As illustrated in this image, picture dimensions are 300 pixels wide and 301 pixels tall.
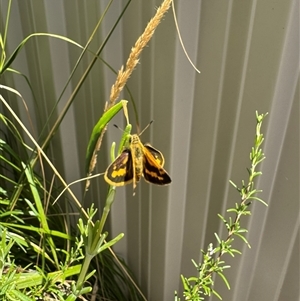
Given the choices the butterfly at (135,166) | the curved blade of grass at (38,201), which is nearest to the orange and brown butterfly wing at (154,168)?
the butterfly at (135,166)

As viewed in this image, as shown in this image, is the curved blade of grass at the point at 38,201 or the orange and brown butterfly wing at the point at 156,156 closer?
the orange and brown butterfly wing at the point at 156,156

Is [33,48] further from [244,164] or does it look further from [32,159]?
[244,164]

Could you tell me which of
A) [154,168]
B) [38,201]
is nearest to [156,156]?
[154,168]

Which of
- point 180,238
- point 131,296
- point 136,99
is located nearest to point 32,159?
point 136,99

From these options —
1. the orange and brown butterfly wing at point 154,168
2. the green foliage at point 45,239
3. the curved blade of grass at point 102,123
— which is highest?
the curved blade of grass at point 102,123

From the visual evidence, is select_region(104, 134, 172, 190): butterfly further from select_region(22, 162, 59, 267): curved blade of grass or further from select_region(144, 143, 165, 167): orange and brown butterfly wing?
select_region(22, 162, 59, 267): curved blade of grass

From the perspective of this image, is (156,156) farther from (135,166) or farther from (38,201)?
(38,201)

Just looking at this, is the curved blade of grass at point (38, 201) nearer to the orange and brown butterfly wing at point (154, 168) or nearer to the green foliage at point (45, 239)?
the green foliage at point (45, 239)
